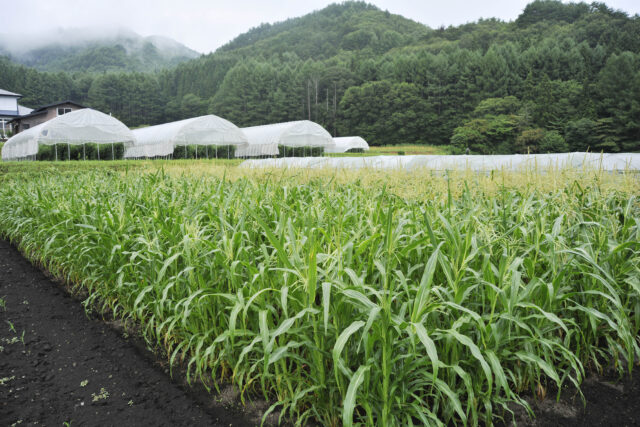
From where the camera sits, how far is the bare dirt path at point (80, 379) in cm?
158

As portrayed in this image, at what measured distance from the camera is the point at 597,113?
30.6 metres

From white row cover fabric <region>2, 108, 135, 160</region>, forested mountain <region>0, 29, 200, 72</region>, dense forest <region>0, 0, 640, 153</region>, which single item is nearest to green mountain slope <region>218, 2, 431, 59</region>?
dense forest <region>0, 0, 640, 153</region>

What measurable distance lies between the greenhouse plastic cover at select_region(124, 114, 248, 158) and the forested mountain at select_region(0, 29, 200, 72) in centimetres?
8573

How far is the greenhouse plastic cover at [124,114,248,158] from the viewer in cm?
2036

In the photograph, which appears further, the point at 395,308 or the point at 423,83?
the point at 423,83

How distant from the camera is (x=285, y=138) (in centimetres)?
2286

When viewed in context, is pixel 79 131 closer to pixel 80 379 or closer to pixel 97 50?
pixel 80 379

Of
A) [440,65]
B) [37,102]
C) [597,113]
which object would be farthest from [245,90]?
[597,113]

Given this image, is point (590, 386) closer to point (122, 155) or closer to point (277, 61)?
point (122, 155)

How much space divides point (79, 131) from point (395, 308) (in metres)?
21.3

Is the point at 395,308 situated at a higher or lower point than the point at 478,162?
lower

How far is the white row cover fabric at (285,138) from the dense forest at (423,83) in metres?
14.9

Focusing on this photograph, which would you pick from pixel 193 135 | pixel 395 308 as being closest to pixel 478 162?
pixel 395 308

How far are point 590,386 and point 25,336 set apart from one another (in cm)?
314
